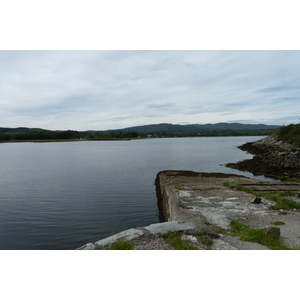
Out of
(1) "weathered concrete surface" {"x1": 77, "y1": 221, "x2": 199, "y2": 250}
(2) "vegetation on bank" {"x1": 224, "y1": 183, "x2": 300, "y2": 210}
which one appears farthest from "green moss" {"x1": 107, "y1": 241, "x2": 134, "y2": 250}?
(2) "vegetation on bank" {"x1": 224, "y1": 183, "x2": 300, "y2": 210}

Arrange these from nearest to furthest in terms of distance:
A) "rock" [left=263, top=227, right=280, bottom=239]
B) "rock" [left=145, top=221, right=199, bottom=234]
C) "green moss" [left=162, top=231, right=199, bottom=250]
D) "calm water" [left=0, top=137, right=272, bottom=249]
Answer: "green moss" [left=162, top=231, right=199, bottom=250]
"rock" [left=263, top=227, right=280, bottom=239]
"rock" [left=145, top=221, right=199, bottom=234]
"calm water" [left=0, top=137, right=272, bottom=249]

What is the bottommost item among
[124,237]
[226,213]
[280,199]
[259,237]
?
[226,213]

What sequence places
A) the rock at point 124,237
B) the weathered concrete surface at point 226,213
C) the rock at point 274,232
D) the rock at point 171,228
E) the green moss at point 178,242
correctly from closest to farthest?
the green moss at point 178,242 → the rock at point 124,237 → the rock at point 274,232 → the weathered concrete surface at point 226,213 → the rock at point 171,228

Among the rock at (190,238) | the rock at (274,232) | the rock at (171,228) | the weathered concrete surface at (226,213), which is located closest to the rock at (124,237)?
the rock at (171,228)

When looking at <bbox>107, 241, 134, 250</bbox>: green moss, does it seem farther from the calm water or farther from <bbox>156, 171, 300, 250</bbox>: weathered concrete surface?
the calm water

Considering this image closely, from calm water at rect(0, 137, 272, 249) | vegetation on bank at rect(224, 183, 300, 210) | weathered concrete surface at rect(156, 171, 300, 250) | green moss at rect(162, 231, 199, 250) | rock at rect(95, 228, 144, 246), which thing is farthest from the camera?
calm water at rect(0, 137, 272, 249)

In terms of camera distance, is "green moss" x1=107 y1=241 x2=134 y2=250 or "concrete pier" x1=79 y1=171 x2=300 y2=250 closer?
"green moss" x1=107 y1=241 x2=134 y2=250

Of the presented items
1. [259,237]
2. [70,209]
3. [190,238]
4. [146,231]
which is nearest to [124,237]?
[146,231]

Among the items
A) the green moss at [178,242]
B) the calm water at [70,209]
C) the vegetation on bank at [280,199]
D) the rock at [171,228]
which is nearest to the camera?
the green moss at [178,242]

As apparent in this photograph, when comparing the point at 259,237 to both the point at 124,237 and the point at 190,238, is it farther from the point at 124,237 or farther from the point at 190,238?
the point at 124,237

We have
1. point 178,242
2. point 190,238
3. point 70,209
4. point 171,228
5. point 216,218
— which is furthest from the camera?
point 70,209

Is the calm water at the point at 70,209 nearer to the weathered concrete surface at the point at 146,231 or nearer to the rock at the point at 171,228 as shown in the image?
the weathered concrete surface at the point at 146,231

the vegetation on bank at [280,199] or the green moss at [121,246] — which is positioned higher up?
the green moss at [121,246]

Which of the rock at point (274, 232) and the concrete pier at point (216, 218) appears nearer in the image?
the concrete pier at point (216, 218)
